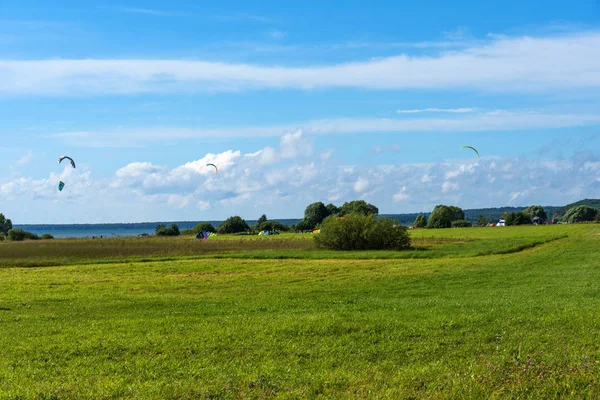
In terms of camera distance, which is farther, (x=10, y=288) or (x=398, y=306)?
(x=10, y=288)

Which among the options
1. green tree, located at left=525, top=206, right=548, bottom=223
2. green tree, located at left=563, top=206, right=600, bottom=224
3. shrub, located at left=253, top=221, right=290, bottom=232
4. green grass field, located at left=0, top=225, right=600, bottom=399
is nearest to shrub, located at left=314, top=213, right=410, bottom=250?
green grass field, located at left=0, top=225, right=600, bottom=399

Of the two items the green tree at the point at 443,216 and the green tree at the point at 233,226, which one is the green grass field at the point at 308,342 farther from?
the green tree at the point at 443,216

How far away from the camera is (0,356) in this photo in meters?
11.4

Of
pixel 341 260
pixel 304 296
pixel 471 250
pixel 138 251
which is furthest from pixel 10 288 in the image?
pixel 471 250

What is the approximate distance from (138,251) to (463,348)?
162 ft

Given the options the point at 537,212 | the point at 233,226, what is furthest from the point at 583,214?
the point at 233,226

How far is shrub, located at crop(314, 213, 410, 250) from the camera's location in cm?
6309

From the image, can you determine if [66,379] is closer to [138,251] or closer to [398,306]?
[398,306]

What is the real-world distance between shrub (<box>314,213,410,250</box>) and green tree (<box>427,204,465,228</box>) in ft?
263

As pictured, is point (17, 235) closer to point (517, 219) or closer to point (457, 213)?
point (517, 219)

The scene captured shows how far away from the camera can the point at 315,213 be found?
159 metres

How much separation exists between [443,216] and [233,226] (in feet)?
159

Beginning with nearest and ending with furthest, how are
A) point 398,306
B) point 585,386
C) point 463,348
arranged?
point 585,386 < point 463,348 < point 398,306

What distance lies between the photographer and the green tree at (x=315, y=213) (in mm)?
155000
